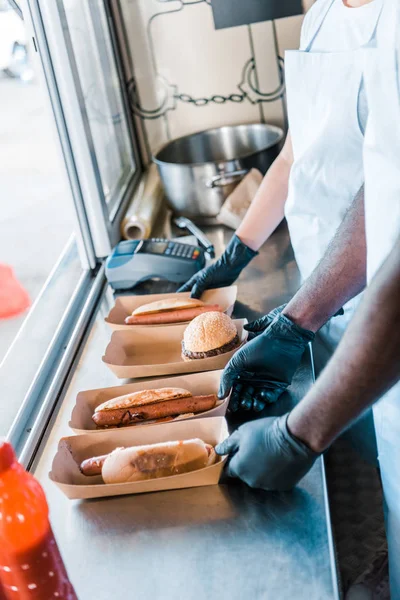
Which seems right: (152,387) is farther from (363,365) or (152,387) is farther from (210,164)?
(210,164)

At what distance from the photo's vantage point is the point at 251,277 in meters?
2.00

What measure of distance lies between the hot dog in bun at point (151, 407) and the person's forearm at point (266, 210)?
684 mm

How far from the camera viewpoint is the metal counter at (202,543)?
0.98m

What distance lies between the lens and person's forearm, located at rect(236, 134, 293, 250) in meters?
1.85

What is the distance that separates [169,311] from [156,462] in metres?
0.59

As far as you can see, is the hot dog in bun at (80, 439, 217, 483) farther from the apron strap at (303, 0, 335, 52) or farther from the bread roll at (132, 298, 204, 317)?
the apron strap at (303, 0, 335, 52)

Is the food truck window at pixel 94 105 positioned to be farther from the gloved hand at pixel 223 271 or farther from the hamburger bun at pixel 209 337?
the hamburger bun at pixel 209 337

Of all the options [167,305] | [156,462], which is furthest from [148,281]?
[156,462]

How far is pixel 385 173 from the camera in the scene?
44.5 inches

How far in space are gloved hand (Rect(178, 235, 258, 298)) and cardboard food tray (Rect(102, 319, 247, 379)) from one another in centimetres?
21

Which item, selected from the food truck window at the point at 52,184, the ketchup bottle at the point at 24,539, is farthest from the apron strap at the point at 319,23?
the ketchup bottle at the point at 24,539

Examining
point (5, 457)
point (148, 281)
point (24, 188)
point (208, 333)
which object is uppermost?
point (5, 457)

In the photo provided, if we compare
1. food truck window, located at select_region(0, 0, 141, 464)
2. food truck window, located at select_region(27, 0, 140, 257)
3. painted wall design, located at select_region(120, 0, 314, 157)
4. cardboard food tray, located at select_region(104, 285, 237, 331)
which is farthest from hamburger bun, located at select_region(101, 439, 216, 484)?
painted wall design, located at select_region(120, 0, 314, 157)

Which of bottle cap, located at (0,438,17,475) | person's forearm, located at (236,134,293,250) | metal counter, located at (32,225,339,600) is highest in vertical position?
bottle cap, located at (0,438,17,475)
